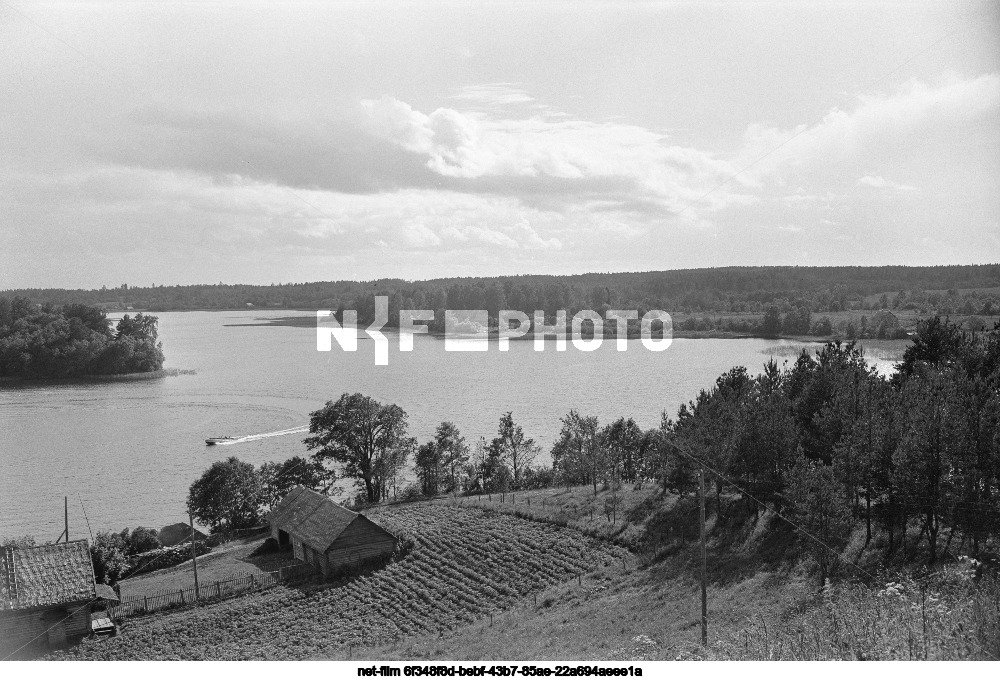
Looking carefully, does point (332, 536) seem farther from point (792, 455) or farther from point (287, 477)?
point (792, 455)

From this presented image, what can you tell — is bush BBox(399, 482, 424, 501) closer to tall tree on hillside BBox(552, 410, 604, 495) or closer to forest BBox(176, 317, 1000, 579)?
forest BBox(176, 317, 1000, 579)

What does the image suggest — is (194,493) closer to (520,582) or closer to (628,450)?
(520,582)

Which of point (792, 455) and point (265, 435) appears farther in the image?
point (265, 435)

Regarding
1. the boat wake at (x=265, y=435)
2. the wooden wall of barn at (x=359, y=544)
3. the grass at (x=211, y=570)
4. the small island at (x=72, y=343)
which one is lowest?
the grass at (x=211, y=570)

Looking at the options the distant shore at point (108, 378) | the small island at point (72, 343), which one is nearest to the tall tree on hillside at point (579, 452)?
the distant shore at point (108, 378)

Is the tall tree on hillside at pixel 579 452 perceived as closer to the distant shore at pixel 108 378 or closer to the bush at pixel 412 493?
the bush at pixel 412 493

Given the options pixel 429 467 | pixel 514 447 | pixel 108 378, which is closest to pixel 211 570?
pixel 429 467

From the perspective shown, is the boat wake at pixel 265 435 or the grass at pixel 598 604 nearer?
the grass at pixel 598 604
